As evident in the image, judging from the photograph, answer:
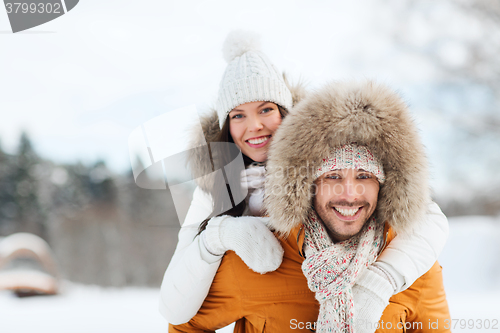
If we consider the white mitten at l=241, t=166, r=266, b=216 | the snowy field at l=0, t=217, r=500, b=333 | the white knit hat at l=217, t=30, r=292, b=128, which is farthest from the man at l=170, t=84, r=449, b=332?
the snowy field at l=0, t=217, r=500, b=333

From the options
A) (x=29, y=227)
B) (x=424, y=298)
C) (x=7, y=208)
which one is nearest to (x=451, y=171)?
(x=424, y=298)

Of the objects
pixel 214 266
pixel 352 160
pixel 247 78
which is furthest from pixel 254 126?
pixel 214 266

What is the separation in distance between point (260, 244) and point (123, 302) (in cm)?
353

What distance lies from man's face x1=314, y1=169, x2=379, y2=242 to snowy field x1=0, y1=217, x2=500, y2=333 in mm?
1658

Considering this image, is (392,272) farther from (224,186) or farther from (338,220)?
(224,186)

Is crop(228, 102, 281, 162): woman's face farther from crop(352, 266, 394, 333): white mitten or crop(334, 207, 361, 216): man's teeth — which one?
crop(352, 266, 394, 333): white mitten

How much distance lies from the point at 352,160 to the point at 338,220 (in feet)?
0.85

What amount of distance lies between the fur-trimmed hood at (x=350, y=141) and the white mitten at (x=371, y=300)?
0.74 feet

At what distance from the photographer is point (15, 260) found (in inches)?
255

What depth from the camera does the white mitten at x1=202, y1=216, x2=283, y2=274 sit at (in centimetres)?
134

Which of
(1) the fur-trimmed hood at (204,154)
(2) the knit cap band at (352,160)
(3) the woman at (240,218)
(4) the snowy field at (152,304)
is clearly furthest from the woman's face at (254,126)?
(4) the snowy field at (152,304)

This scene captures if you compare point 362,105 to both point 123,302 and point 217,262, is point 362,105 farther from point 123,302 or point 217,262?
point 123,302

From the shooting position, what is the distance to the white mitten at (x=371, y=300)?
1.23 metres

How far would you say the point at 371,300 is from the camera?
1245 millimetres
